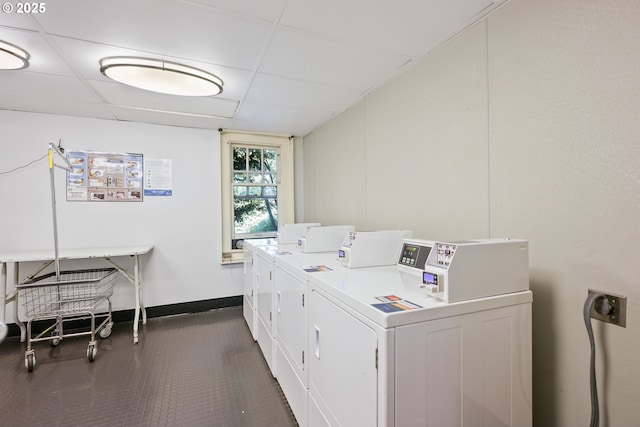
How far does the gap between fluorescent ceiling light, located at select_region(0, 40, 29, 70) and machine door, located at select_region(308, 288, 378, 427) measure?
8.05 feet

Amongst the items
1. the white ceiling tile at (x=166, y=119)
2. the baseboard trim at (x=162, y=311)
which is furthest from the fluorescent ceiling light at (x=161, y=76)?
the baseboard trim at (x=162, y=311)

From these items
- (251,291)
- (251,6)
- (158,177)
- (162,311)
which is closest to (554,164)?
(251,6)

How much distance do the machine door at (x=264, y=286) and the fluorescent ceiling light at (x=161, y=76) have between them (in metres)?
1.52

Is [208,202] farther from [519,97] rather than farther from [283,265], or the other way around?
[519,97]

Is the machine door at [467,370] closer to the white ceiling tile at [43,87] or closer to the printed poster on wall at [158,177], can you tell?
the white ceiling tile at [43,87]

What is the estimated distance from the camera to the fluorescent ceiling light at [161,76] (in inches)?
79.3

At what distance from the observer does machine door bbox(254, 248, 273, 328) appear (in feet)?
7.53

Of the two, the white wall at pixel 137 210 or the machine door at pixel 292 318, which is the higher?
the white wall at pixel 137 210

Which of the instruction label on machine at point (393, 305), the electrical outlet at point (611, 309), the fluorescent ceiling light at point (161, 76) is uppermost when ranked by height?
the fluorescent ceiling light at point (161, 76)

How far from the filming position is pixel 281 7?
1492 millimetres

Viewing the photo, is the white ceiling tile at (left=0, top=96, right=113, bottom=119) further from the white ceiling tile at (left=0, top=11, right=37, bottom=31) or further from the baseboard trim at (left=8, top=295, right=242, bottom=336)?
the baseboard trim at (left=8, top=295, right=242, bottom=336)

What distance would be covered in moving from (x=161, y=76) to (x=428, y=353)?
100 inches

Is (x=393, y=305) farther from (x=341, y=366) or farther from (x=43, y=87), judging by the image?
(x=43, y=87)

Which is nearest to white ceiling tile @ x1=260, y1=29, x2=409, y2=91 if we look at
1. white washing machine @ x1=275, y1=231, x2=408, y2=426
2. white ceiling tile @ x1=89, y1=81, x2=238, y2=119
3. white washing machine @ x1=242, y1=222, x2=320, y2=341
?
white ceiling tile @ x1=89, y1=81, x2=238, y2=119
